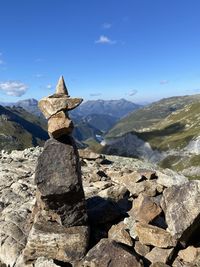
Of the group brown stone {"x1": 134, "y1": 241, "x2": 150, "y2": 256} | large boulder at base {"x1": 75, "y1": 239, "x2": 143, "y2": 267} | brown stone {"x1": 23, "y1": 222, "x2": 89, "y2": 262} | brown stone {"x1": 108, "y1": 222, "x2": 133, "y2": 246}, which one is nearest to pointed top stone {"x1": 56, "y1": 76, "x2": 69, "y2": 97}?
brown stone {"x1": 23, "y1": 222, "x2": 89, "y2": 262}

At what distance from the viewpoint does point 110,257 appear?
17906 millimetres

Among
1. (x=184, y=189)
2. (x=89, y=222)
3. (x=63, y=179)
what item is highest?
(x=63, y=179)

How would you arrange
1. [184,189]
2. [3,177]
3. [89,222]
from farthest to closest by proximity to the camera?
[3,177] < [89,222] < [184,189]

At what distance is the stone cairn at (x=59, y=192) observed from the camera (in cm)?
2012

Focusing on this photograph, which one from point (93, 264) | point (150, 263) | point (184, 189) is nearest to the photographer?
point (93, 264)

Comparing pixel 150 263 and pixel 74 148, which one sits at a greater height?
pixel 74 148

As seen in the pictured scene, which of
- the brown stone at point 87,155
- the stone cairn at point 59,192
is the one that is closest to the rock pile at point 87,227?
the stone cairn at point 59,192

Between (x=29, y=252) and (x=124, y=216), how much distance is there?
616cm

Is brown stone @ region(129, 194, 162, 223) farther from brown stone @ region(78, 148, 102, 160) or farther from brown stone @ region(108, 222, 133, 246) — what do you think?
brown stone @ region(78, 148, 102, 160)

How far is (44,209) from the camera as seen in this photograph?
21406 millimetres

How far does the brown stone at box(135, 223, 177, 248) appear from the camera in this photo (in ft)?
62.8

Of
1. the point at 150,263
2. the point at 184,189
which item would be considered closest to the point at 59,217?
the point at 150,263

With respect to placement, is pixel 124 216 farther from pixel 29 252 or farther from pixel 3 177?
pixel 3 177

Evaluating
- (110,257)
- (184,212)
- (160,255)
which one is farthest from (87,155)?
(110,257)
